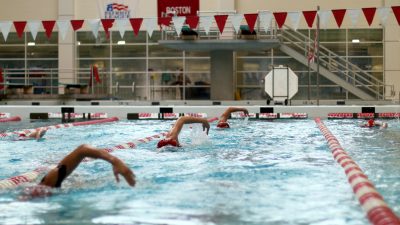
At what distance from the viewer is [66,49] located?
27.7 metres

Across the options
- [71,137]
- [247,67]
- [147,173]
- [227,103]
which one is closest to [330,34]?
[247,67]

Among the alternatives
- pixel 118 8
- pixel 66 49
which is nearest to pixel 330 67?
pixel 118 8

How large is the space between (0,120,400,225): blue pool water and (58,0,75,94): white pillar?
18.8 m

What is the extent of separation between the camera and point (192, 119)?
7473 mm

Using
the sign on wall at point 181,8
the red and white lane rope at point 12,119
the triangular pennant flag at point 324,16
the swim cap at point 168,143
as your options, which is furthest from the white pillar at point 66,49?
the swim cap at point 168,143

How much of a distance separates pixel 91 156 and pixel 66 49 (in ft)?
79.2

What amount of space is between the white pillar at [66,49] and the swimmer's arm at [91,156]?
77.1 feet

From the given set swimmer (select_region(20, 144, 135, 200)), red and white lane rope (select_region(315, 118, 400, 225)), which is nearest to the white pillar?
red and white lane rope (select_region(315, 118, 400, 225))

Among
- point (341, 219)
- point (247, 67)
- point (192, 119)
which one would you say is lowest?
point (341, 219)

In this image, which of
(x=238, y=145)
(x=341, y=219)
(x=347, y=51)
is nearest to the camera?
(x=341, y=219)

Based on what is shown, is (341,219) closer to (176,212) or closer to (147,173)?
(176,212)

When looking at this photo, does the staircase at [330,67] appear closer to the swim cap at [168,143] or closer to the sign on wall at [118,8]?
the sign on wall at [118,8]

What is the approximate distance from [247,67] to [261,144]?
752 inches

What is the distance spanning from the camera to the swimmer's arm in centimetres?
410
